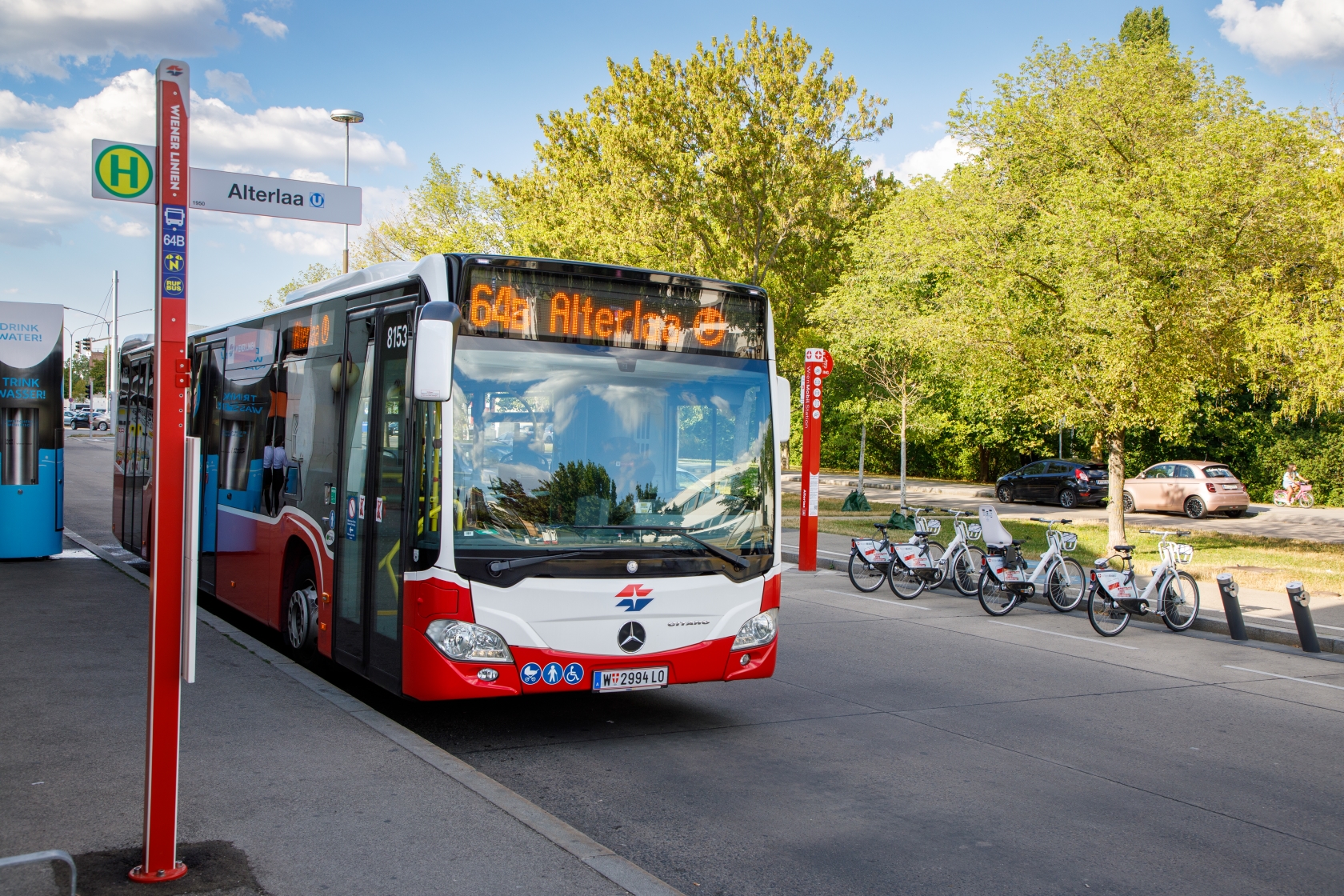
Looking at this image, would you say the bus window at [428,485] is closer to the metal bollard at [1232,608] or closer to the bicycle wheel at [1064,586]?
the metal bollard at [1232,608]

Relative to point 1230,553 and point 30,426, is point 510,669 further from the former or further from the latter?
point 1230,553

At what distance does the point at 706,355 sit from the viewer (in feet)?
23.7

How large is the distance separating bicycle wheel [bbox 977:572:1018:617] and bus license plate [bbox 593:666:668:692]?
25.4 feet

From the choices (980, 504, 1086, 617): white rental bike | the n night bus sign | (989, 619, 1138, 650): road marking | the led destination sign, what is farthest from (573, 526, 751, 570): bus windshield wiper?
(980, 504, 1086, 617): white rental bike

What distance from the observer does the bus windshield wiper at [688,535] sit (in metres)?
6.67

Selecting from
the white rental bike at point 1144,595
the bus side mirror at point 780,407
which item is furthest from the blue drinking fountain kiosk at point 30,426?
the white rental bike at point 1144,595

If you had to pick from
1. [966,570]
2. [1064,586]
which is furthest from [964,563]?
[1064,586]

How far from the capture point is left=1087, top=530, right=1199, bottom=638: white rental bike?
1220 centimetres

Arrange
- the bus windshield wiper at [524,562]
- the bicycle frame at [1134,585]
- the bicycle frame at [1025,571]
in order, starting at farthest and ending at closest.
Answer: the bicycle frame at [1025,571] → the bicycle frame at [1134,585] → the bus windshield wiper at [524,562]

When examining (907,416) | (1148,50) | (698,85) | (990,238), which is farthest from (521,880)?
(907,416)

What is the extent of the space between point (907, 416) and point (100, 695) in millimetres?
25986

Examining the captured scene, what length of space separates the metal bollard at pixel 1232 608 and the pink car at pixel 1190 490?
1989 cm

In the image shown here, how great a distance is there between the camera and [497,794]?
5.47 metres

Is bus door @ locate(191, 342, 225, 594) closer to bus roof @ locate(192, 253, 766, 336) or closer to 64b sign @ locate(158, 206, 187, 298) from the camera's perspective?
bus roof @ locate(192, 253, 766, 336)
